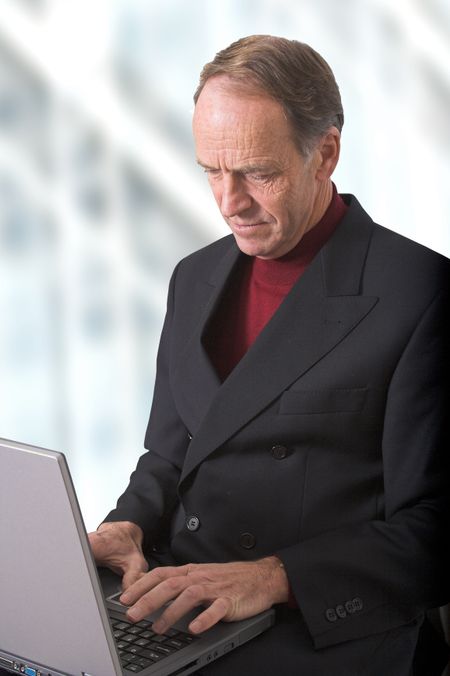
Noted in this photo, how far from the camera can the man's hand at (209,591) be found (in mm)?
1441

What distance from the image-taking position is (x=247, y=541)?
1.72 meters

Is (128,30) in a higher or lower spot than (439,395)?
higher

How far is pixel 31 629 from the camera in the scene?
4.44ft

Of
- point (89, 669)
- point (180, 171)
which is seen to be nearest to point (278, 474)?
point (89, 669)

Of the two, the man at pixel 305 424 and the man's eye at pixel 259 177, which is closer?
the man at pixel 305 424

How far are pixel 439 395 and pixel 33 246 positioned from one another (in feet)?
5.38

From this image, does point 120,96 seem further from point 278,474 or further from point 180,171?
point 278,474

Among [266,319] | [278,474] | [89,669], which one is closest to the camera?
[89,669]

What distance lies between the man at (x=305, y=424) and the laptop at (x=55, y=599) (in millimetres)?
71

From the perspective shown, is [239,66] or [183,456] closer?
[239,66]

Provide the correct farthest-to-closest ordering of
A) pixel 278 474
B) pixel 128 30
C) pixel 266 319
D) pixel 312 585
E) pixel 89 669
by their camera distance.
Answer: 1. pixel 128 30
2. pixel 266 319
3. pixel 278 474
4. pixel 312 585
5. pixel 89 669

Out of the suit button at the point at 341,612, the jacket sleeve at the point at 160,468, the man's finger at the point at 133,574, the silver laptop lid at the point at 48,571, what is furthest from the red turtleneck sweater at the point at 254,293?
the silver laptop lid at the point at 48,571

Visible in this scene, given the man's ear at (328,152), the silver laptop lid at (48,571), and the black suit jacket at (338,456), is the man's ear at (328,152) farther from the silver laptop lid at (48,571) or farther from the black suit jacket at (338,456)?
the silver laptop lid at (48,571)

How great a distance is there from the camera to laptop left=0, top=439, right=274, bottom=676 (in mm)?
1203
